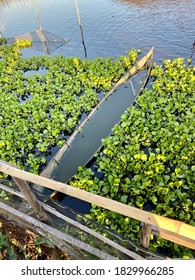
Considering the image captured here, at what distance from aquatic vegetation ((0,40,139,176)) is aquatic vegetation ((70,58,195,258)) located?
1.70 metres

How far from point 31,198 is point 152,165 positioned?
137 inches

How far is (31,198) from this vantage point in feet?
7.30

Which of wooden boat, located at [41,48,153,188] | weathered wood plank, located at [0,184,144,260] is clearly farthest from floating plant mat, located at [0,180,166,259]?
wooden boat, located at [41,48,153,188]

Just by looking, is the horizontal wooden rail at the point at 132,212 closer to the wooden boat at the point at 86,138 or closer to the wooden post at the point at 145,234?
the wooden post at the point at 145,234

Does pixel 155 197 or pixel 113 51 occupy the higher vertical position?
pixel 113 51

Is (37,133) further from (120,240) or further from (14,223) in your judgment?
(120,240)

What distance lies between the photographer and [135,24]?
14.2m

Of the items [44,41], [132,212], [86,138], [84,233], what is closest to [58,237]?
[84,233]

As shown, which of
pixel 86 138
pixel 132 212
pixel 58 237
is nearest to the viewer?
pixel 132 212

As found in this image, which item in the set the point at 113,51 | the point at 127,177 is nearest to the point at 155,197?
the point at 127,177

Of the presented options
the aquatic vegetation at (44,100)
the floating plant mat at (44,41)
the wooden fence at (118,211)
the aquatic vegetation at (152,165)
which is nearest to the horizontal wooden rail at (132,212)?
the wooden fence at (118,211)

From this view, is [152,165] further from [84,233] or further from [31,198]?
[31,198]

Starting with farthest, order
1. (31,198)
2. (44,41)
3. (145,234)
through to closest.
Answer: (44,41) → (31,198) → (145,234)
